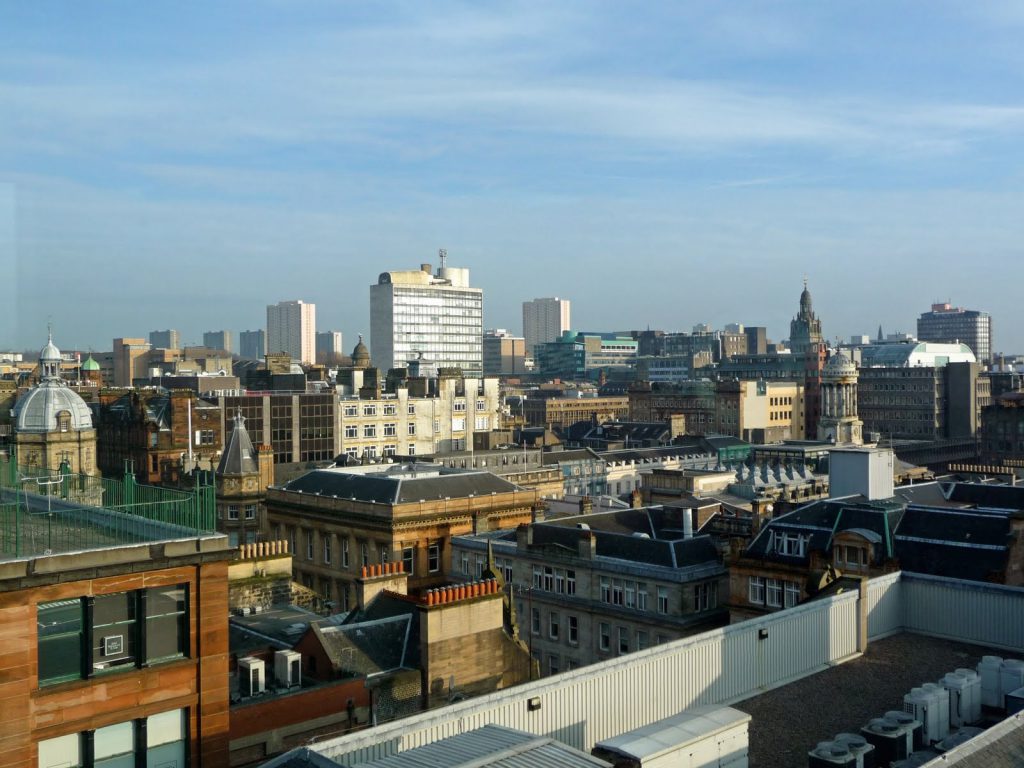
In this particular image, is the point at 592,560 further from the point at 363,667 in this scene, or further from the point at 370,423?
the point at 370,423

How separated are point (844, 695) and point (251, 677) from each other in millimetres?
15819

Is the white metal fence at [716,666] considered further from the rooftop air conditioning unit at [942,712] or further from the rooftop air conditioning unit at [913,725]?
the rooftop air conditioning unit at [942,712]

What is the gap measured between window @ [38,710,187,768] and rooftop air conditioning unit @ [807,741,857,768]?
1284 centimetres

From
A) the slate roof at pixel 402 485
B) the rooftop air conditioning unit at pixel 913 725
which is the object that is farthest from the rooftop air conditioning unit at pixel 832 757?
the slate roof at pixel 402 485

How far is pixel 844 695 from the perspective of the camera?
1088 inches

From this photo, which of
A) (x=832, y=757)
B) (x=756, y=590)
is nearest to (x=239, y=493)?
(x=756, y=590)

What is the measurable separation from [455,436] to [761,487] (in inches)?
1927

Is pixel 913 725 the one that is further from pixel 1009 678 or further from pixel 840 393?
pixel 840 393

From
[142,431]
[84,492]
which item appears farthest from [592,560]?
[142,431]

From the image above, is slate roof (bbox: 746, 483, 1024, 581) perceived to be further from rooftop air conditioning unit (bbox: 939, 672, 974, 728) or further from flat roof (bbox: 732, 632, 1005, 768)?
rooftop air conditioning unit (bbox: 939, 672, 974, 728)

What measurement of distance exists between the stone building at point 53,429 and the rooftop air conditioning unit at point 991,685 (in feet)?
216

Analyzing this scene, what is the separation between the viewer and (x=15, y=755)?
57.7ft

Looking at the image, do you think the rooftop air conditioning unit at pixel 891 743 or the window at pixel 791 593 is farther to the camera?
the window at pixel 791 593

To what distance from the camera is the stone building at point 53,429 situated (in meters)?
76.4
